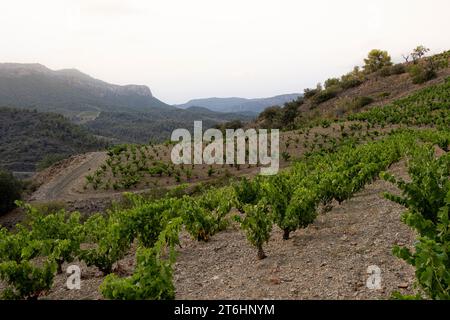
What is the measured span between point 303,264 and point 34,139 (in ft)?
253

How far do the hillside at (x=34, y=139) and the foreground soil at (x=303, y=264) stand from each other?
205ft

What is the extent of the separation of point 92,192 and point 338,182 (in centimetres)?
2409

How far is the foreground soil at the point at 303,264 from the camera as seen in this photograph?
6.07m

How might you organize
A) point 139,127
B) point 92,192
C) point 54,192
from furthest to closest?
1. point 139,127
2. point 54,192
3. point 92,192

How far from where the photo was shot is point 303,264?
717 centimetres

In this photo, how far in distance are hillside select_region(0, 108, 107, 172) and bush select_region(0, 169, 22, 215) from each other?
33283 mm

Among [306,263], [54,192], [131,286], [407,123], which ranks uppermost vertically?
[407,123]

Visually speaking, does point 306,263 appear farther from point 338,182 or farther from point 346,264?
point 338,182

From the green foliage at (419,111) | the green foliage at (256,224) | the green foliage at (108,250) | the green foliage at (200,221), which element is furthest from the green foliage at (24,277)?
the green foliage at (419,111)

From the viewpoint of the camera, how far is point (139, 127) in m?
130

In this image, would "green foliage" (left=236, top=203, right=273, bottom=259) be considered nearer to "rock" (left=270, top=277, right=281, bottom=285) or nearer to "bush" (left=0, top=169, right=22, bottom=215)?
"rock" (left=270, top=277, right=281, bottom=285)

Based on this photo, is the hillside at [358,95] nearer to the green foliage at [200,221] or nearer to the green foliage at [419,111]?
the green foliage at [419,111]

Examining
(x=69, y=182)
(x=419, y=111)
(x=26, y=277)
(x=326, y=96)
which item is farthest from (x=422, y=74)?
(x=26, y=277)
